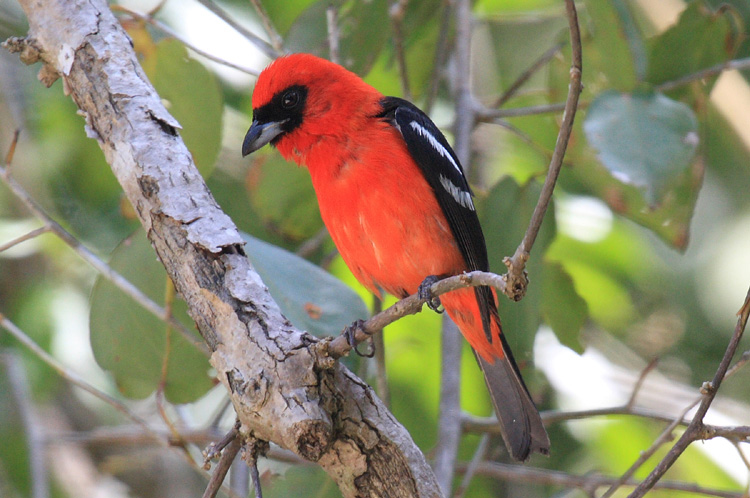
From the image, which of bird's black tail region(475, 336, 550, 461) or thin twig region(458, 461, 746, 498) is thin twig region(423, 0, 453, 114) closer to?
bird's black tail region(475, 336, 550, 461)

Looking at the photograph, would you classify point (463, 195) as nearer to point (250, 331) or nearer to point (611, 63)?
point (611, 63)

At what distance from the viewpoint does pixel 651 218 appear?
3.68 meters

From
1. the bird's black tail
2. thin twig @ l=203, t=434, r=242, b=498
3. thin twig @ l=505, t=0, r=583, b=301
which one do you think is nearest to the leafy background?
the bird's black tail

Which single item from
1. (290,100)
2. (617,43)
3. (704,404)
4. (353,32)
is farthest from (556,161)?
(353,32)

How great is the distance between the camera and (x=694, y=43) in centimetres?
395

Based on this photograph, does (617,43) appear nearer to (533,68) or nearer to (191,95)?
(533,68)

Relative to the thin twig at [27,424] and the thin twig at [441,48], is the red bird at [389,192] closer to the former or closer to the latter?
the thin twig at [441,48]

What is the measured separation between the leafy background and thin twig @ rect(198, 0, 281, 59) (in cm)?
15

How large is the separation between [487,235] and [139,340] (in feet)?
5.35

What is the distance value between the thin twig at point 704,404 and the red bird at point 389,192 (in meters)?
1.09

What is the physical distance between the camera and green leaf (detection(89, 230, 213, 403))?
3.40 metres

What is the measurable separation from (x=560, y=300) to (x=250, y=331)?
1.95 m

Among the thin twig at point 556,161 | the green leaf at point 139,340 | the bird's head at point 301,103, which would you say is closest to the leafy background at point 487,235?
the green leaf at point 139,340

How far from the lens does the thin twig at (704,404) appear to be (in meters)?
2.12
